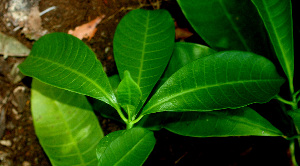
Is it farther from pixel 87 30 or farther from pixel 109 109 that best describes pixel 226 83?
pixel 87 30

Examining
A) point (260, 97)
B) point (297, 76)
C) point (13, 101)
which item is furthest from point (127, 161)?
point (297, 76)

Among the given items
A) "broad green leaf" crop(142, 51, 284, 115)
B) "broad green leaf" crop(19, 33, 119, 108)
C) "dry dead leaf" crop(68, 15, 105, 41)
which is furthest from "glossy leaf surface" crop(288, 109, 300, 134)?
Answer: "dry dead leaf" crop(68, 15, 105, 41)

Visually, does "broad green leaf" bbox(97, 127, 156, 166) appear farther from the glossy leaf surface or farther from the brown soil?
the glossy leaf surface

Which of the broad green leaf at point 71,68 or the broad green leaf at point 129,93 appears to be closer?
the broad green leaf at point 129,93

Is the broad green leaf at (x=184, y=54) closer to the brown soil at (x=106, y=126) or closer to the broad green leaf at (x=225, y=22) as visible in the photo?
the broad green leaf at (x=225, y=22)

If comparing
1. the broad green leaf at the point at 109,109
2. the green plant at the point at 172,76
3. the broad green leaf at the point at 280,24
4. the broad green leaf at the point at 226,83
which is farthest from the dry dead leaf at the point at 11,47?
the broad green leaf at the point at 280,24

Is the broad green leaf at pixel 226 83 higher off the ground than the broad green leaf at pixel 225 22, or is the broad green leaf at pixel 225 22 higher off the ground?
the broad green leaf at pixel 225 22

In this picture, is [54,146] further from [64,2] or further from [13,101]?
[64,2]

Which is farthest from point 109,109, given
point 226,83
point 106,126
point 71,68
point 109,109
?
point 226,83
